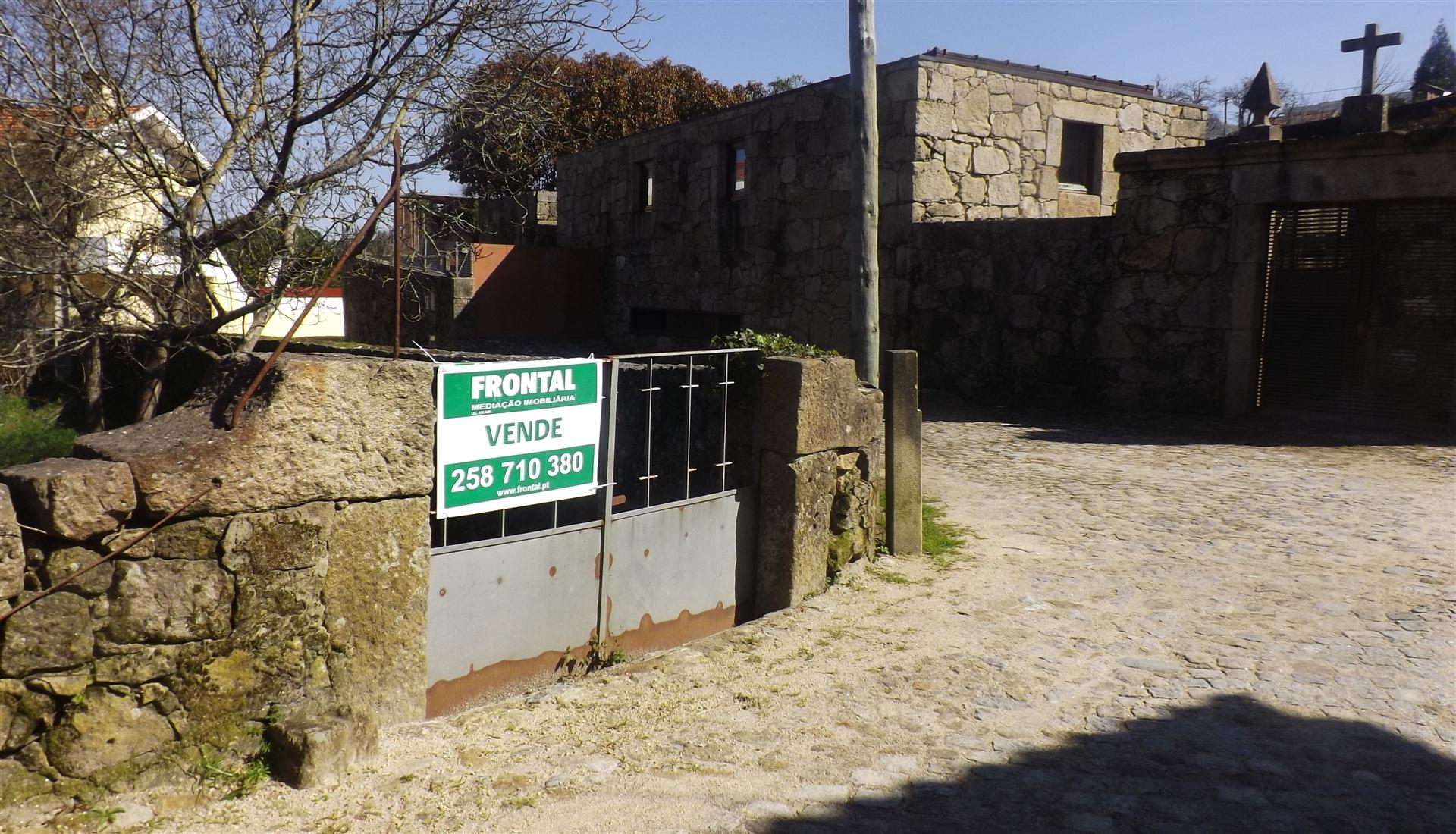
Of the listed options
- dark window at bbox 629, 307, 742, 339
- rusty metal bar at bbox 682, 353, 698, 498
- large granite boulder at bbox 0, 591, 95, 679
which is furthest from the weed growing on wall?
dark window at bbox 629, 307, 742, 339

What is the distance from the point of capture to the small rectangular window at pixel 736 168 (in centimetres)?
1598

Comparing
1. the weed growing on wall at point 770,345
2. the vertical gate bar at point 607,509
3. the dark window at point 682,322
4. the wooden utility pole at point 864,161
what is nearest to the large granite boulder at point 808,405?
the weed growing on wall at point 770,345

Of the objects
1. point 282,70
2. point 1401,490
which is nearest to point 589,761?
point 282,70

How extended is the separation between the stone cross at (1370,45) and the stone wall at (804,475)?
8.84m

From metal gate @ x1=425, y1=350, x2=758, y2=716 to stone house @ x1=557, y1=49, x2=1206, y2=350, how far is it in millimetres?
7564

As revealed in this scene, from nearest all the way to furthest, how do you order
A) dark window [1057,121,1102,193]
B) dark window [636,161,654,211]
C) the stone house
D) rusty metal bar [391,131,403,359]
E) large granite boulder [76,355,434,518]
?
large granite boulder [76,355,434,518] < rusty metal bar [391,131,403,359] < the stone house < dark window [1057,121,1102,193] < dark window [636,161,654,211]

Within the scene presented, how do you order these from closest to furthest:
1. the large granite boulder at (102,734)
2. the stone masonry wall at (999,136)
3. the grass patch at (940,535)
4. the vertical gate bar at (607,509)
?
→ the large granite boulder at (102,734)
the vertical gate bar at (607,509)
the grass patch at (940,535)
the stone masonry wall at (999,136)

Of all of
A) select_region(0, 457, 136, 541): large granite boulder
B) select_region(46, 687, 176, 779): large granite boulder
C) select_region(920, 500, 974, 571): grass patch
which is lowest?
select_region(920, 500, 974, 571): grass patch

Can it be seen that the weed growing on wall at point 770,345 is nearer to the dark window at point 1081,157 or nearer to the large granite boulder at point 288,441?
the large granite boulder at point 288,441

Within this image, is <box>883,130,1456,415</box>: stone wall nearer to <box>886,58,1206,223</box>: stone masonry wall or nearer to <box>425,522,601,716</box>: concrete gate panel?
<box>886,58,1206,223</box>: stone masonry wall

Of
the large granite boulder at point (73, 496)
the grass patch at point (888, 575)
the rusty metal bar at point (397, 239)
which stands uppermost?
the rusty metal bar at point (397, 239)

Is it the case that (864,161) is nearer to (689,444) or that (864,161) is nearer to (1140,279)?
(689,444)

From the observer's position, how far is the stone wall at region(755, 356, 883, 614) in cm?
590

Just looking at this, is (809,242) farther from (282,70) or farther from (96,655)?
(96,655)
